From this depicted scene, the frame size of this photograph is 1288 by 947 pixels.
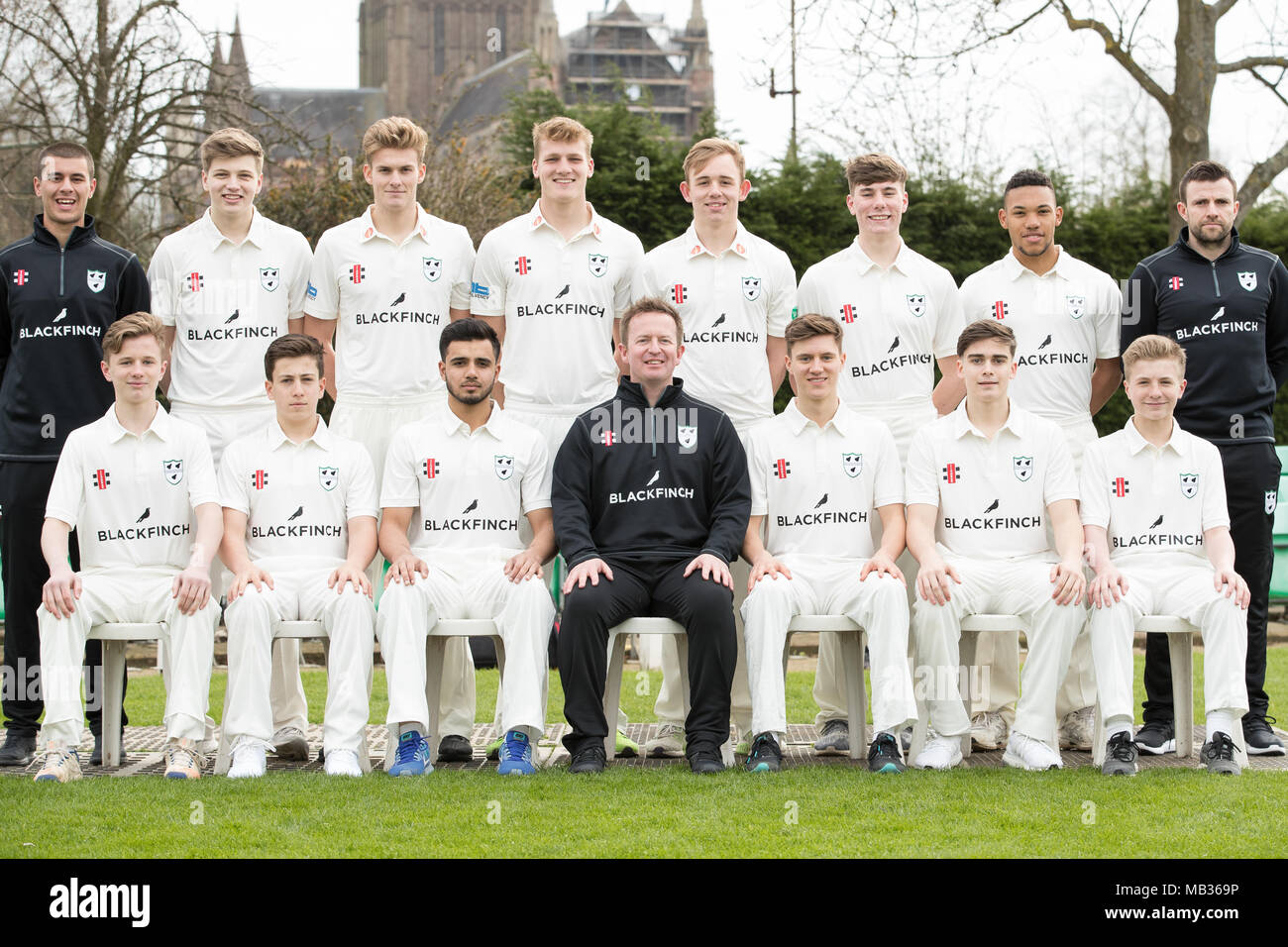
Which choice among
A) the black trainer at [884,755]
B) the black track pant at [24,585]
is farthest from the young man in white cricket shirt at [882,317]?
the black track pant at [24,585]

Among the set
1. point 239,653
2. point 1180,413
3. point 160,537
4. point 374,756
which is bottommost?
point 374,756

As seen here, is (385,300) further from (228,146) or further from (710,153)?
(710,153)

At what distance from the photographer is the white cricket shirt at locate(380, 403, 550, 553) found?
19.3 ft

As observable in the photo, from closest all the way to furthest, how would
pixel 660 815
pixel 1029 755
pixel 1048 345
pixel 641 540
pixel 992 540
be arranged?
pixel 660 815 < pixel 1029 755 < pixel 641 540 < pixel 992 540 < pixel 1048 345

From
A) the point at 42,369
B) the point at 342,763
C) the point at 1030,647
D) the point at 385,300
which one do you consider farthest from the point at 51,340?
the point at 1030,647

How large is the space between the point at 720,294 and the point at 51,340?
285 centimetres

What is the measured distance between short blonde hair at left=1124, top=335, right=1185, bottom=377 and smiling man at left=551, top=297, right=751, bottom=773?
1.66 m

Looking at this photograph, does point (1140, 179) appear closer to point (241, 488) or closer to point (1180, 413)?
point (1180, 413)

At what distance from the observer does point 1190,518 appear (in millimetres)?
5816

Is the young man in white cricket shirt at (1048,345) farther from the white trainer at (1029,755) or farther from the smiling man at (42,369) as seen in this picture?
the smiling man at (42,369)

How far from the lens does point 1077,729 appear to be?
6.18m

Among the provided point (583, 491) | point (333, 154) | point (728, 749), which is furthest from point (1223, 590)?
point (333, 154)

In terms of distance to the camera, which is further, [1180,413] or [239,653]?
[1180,413]

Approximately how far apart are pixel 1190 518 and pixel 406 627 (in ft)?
10.4
